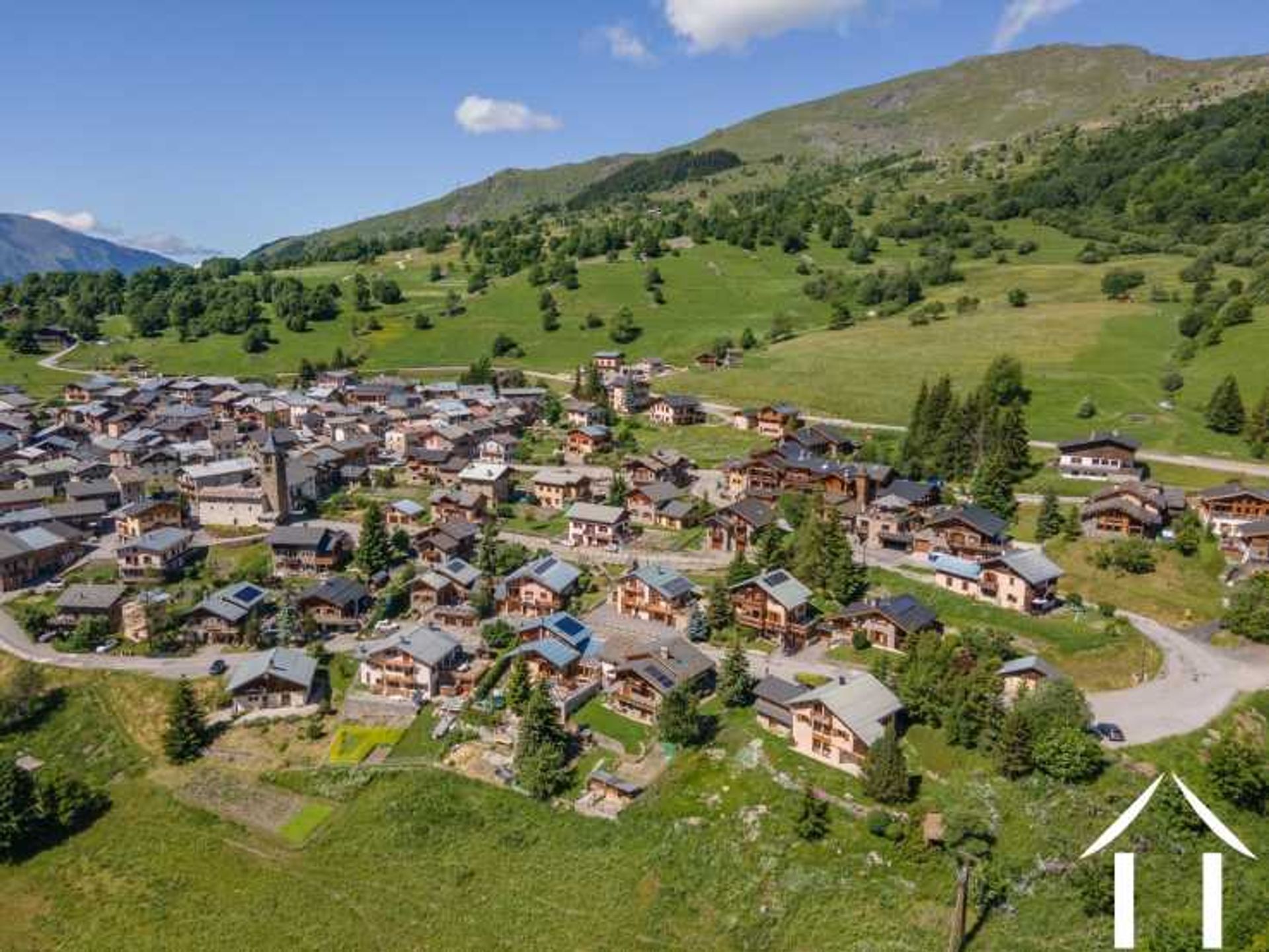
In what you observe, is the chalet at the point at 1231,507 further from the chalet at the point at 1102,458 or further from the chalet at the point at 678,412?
the chalet at the point at 678,412

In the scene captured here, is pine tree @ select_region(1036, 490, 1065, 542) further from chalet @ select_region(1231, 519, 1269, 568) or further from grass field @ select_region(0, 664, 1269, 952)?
grass field @ select_region(0, 664, 1269, 952)

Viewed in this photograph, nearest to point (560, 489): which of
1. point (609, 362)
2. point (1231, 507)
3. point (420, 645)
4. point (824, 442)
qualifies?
point (824, 442)

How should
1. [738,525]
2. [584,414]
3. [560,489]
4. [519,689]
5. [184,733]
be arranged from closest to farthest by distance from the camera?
1. [184,733]
2. [519,689]
3. [738,525]
4. [560,489]
5. [584,414]

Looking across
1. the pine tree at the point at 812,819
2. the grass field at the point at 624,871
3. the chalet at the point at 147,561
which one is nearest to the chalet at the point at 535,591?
the grass field at the point at 624,871

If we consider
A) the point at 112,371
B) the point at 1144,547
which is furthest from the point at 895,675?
the point at 112,371

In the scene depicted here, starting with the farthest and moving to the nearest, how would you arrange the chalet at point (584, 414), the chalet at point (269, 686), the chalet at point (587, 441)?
1. the chalet at point (584, 414)
2. the chalet at point (587, 441)
3. the chalet at point (269, 686)

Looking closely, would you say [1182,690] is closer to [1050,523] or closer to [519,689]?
[1050,523]

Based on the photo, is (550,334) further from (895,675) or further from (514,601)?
(895,675)
